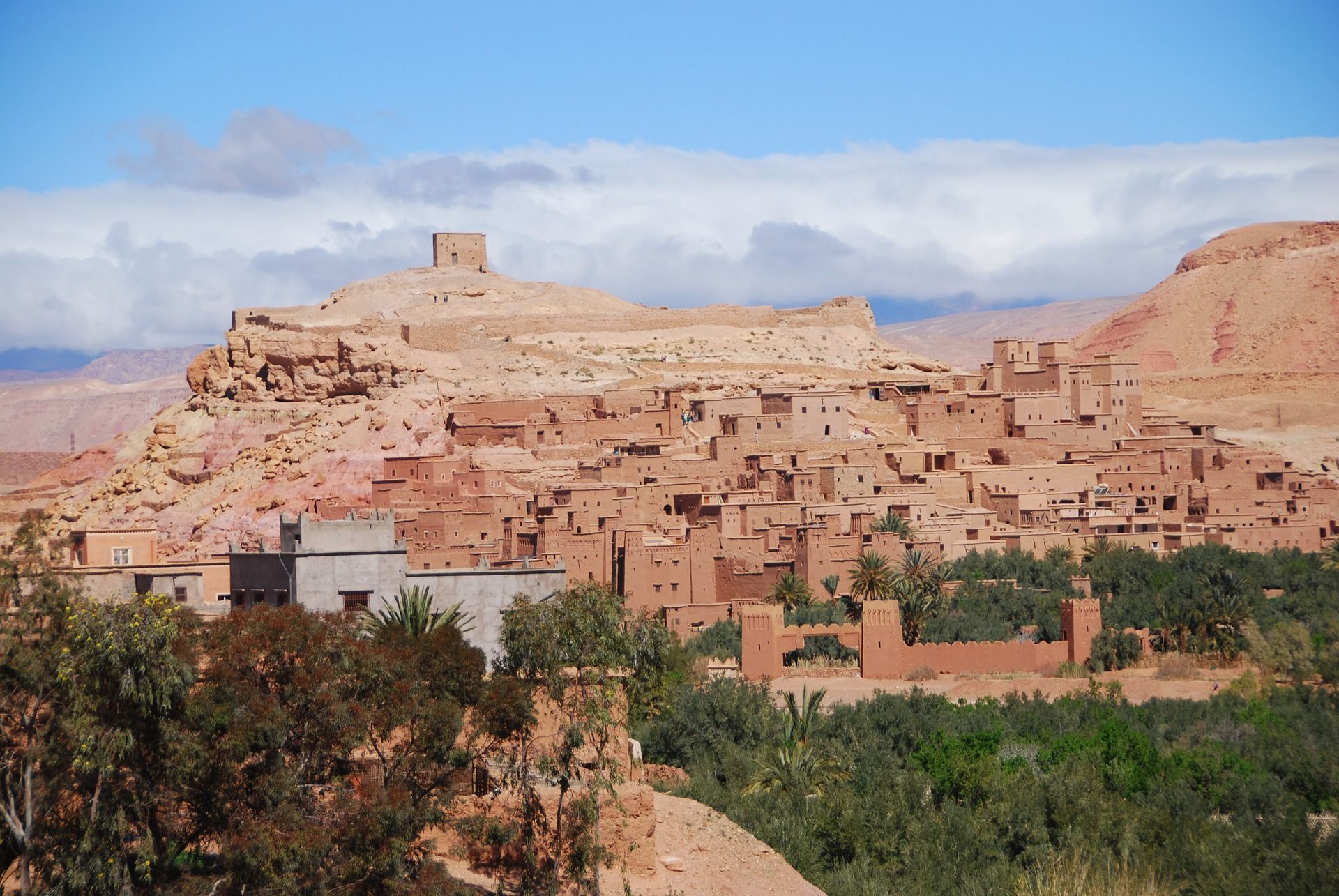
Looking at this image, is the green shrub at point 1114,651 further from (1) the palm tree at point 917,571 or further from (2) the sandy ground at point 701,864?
(2) the sandy ground at point 701,864

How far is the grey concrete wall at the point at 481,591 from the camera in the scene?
25.8 meters

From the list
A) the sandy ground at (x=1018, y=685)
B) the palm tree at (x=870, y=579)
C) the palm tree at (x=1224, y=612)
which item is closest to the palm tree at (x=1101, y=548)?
the palm tree at (x=1224, y=612)

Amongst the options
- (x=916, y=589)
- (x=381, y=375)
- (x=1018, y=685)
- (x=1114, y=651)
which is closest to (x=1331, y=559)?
(x=1114, y=651)

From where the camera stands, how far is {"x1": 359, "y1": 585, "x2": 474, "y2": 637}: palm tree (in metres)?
20.7

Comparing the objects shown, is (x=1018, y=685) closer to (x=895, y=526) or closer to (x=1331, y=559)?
(x=895, y=526)

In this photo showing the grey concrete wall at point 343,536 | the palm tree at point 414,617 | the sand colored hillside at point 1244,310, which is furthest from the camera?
the sand colored hillside at point 1244,310

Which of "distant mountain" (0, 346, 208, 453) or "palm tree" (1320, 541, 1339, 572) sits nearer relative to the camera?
"palm tree" (1320, 541, 1339, 572)

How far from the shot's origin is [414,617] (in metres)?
21.5

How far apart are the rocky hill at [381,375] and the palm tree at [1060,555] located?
11.5 m

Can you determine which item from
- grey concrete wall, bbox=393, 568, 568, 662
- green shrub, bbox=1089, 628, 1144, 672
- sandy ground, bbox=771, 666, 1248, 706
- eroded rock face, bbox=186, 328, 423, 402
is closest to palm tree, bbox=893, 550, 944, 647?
sandy ground, bbox=771, 666, 1248, 706

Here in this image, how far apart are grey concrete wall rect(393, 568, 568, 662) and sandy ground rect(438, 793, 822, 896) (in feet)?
23.7

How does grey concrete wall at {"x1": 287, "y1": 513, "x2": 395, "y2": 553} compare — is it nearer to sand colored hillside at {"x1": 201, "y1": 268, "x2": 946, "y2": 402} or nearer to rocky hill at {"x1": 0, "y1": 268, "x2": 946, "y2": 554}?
rocky hill at {"x1": 0, "y1": 268, "x2": 946, "y2": 554}

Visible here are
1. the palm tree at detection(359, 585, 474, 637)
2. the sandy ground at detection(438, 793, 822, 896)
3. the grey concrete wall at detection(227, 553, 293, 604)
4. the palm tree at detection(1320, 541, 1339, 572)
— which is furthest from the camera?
the palm tree at detection(1320, 541, 1339, 572)

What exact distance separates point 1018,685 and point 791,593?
6572mm
